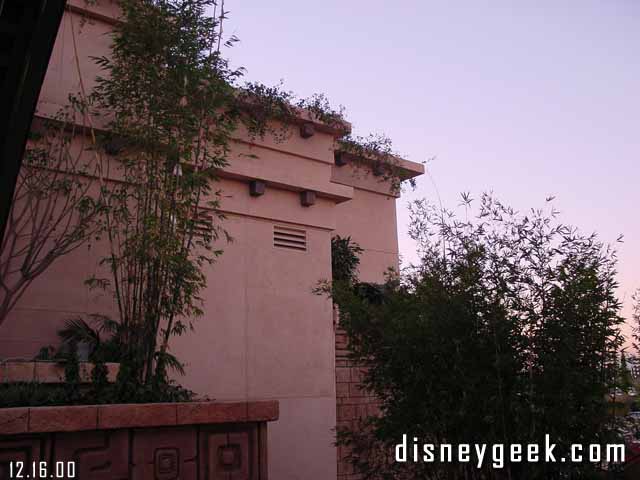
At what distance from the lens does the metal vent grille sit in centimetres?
833

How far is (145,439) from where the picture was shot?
4.31m

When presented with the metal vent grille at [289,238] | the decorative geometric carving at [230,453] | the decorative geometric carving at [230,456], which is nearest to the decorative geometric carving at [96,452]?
the decorative geometric carving at [230,453]

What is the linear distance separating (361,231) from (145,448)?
654 centimetres

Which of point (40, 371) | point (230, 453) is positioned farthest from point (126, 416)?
point (40, 371)

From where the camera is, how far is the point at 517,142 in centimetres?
624

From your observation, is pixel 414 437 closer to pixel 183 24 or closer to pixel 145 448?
pixel 145 448

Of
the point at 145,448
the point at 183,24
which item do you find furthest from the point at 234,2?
the point at 145,448

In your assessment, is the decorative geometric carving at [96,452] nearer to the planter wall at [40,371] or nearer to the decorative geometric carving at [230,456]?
the decorative geometric carving at [230,456]

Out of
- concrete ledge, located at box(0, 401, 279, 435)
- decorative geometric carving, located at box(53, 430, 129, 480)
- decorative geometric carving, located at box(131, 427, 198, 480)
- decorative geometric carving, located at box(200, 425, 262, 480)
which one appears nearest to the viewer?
concrete ledge, located at box(0, 401, 279, 435)

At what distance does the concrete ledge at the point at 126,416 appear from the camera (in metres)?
3.86

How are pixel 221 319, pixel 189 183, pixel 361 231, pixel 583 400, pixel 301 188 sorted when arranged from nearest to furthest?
pixel 583 400, pixel 189 183, pixel 221 319, pixel 301 188, pixel 361 231

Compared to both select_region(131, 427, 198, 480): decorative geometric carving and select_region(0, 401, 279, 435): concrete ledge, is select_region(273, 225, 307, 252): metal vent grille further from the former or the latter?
select_region(131, 427, 198, 480): decorative geometric carving

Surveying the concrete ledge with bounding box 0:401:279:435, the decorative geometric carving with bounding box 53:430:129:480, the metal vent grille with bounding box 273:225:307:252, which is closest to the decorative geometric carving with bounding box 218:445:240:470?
the concrete ledge with bounding box 0:401:279:435

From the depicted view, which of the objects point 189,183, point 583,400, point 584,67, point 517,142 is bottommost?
point 583,400
